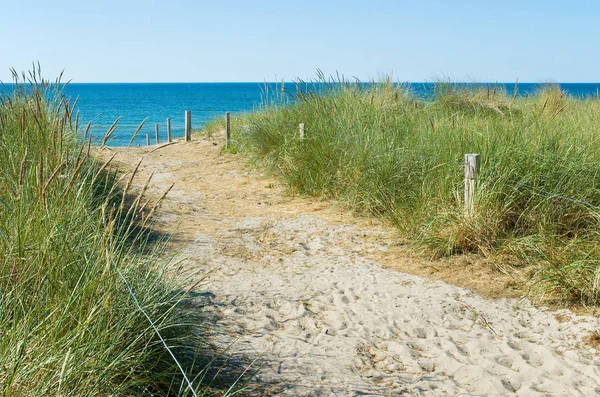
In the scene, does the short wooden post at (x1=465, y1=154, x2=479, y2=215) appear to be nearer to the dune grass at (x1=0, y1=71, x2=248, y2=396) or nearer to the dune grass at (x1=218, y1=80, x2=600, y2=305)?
the dune grass at (x1=218, y1=80, x2=600, y2=305)

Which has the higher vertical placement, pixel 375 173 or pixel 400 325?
pixel 375 173

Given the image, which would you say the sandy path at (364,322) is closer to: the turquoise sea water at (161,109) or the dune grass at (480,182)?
the dune grass at (480,182)

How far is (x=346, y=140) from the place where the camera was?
25.7ft

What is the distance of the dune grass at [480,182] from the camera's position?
5277 mm

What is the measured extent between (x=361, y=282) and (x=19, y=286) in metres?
3.17

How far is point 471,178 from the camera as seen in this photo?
579cm

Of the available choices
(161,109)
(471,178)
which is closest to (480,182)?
(471,178)

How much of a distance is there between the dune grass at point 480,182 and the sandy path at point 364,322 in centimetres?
34

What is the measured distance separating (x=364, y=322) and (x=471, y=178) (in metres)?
2.04

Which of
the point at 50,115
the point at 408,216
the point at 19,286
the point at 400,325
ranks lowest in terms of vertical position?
the point at 400,325

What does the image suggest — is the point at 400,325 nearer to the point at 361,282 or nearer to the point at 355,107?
the point at 361,282

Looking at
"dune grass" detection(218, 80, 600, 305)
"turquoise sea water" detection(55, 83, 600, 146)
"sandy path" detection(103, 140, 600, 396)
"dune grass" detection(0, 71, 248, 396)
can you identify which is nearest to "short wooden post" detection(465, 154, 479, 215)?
"dune grass" detection(218, 80, 600, 305)

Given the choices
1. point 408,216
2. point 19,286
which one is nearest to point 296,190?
point 408,216

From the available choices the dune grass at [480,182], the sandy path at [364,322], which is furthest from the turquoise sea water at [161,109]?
the dune grass at [480,182]
